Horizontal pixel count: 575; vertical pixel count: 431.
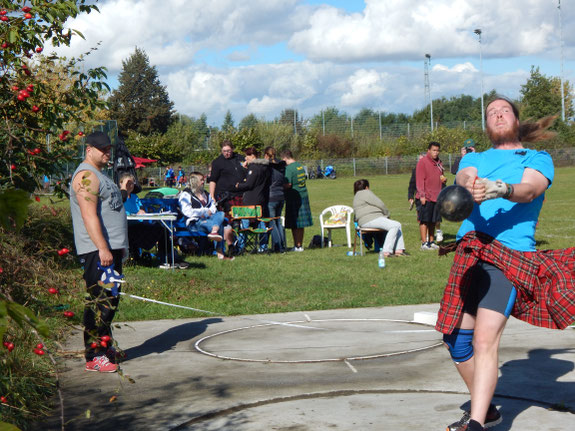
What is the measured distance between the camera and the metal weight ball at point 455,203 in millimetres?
3678

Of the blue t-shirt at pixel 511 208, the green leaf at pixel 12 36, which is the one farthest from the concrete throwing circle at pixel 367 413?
the green leaf at pixel 12 36

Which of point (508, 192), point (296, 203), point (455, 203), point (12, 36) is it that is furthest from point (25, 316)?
point (296, 203)

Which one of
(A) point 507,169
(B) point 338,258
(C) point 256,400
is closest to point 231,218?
(B) point 338,258

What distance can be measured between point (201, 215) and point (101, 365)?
26.4 feet

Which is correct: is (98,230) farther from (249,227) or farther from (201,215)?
(249,227)

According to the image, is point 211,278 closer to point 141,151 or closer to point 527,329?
point 527,329

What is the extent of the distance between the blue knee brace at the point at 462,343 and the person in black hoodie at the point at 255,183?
10.2m

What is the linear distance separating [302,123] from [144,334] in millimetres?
72175

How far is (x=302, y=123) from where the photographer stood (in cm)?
7888

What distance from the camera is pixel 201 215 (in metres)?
14.0

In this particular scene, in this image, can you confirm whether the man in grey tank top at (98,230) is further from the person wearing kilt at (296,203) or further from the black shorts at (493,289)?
the person wearing kilt at (296,203)

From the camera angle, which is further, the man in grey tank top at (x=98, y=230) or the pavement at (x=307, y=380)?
the man in grey tank top at (x=98, y=230)

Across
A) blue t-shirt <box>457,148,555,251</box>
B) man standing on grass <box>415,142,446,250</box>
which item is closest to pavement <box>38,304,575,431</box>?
blue t-shirt <box>457,148,555,251</box>

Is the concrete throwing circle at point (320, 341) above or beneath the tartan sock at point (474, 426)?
beneath
